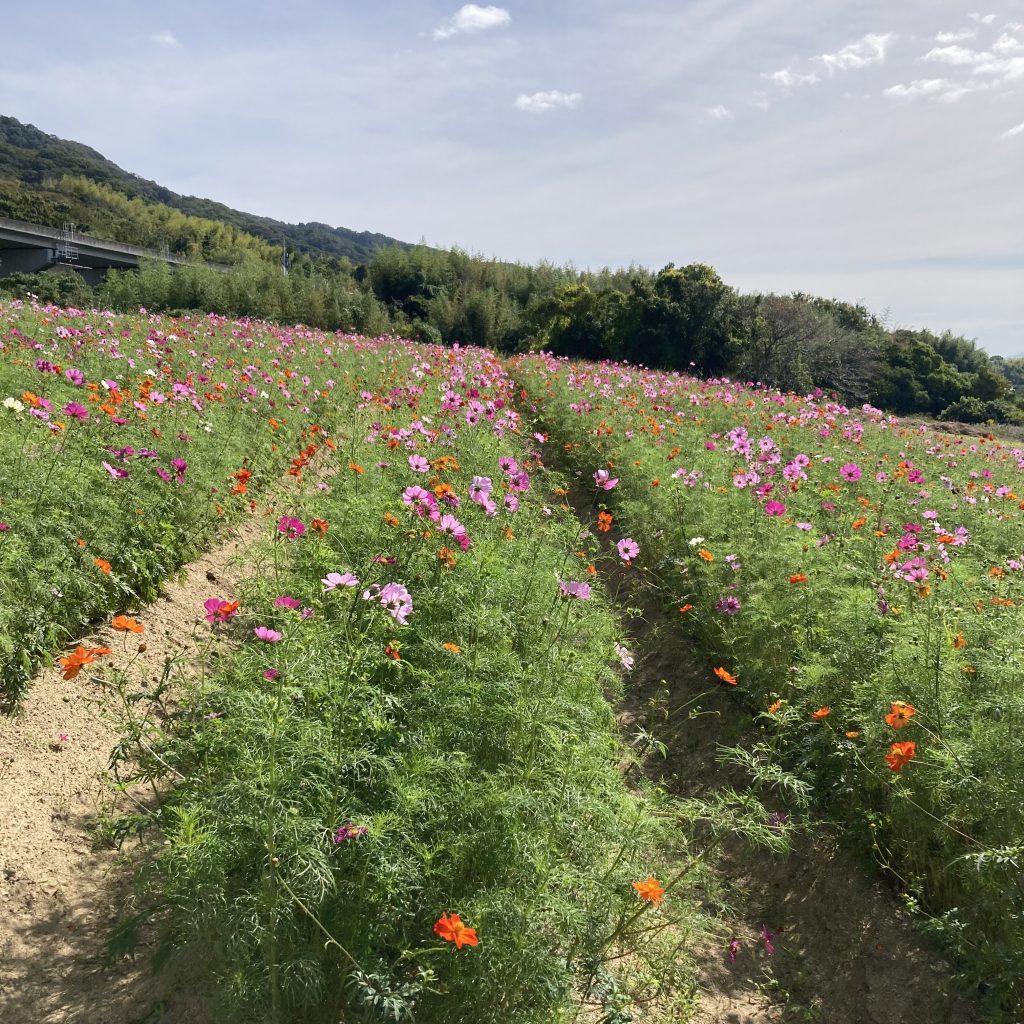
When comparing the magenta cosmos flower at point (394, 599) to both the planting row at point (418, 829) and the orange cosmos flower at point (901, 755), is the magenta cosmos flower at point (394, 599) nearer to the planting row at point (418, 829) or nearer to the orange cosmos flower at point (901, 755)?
the planting row at point (418, 829)

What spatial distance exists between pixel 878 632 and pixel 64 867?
3.48 m

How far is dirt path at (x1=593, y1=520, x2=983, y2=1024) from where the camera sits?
7.77ft

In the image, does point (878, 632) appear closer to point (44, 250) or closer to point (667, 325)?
point (667, 325)

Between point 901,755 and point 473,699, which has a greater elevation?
point 901,755

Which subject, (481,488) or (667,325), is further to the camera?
(667,325)

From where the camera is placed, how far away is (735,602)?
374 centimetres

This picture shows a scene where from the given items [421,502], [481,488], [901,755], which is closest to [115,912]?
[421,502]

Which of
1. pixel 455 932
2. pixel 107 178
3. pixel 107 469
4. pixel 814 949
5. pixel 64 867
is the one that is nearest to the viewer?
pixel 455 932

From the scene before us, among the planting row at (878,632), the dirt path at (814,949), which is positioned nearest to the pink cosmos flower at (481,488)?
the planting row at (878,632)

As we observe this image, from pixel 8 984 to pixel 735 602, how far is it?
3.33 metres

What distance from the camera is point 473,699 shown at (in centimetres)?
242

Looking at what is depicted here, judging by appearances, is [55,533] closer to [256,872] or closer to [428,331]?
[256,872]

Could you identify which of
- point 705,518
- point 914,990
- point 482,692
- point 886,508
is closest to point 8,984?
point 482,692

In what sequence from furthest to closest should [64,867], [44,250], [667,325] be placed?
[44,250] → [667,325] → [64,867]
